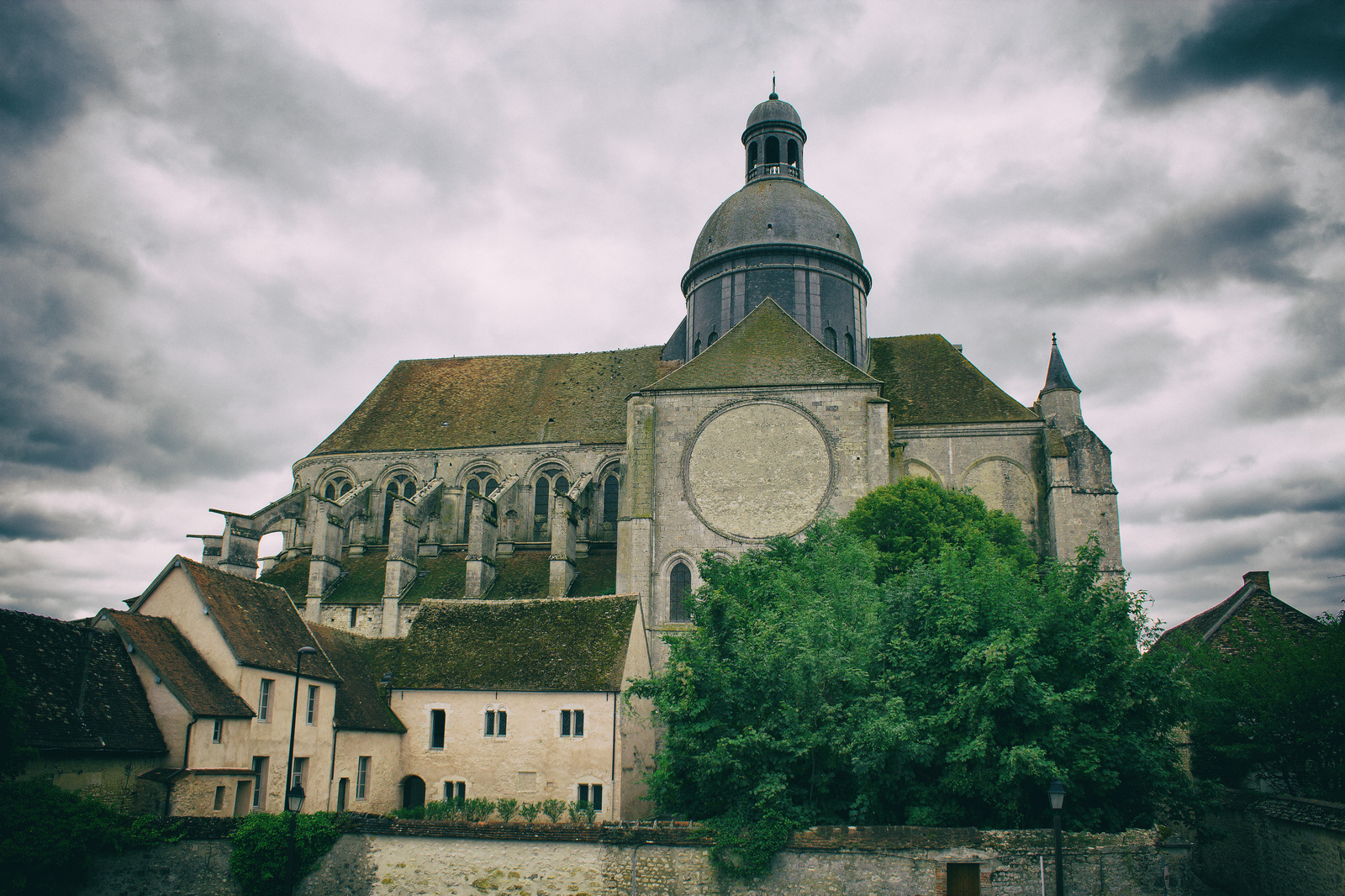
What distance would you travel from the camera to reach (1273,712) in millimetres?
21656

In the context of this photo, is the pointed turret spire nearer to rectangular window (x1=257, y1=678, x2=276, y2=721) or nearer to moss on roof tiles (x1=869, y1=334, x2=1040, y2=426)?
moss on roof tiles (x1=869, y1=334, x2=1040, y2=426)

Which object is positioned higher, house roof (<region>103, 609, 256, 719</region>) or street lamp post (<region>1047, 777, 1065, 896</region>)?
house roof (<region>103, 609, 256, 719</region>)

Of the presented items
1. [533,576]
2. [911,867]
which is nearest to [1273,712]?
[911,867]

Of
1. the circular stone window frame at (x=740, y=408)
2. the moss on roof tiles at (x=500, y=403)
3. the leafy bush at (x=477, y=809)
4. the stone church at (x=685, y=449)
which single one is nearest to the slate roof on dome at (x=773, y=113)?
the stone church at (x=685, y=449)

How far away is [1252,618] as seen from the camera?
25.8 metres

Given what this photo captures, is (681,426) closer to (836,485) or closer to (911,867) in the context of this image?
(836,485)

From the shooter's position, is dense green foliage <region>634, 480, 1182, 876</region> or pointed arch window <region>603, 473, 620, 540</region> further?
pointed arch window <region>603, 473, 620, 540</region>

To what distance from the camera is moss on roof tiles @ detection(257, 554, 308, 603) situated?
1502 inches

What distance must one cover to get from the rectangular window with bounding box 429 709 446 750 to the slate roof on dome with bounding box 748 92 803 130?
29160 mm

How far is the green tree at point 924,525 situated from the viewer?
88.4ft

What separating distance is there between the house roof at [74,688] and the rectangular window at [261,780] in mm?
2348

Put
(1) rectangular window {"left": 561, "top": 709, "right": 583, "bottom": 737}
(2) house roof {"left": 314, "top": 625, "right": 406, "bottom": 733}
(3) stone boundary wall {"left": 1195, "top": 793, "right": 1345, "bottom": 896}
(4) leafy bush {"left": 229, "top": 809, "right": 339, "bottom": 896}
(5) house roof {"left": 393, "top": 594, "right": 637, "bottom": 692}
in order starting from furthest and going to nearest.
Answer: (5) house roof {"left": 393, "top": 594, "right": 637, "bottom": 692}
(1) rectangular window {"left": 561, "top": 709, "right": 583, "bottom": 737}
(2) house roof {"left": 314, "top": 625, "right": 406, "bottom": 733}
(3) stone boundary wall {"left": 1195, "top": 793, "right": 1345, "bottom": 896}
(4) leafy bush {"left": 229, "top": 809, "right": 339, "bottom": 896}

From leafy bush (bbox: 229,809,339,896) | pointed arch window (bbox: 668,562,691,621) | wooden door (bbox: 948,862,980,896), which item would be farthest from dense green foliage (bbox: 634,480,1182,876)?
pointed arch window (bbox: 668,562,691,621)

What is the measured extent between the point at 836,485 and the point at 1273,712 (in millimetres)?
13288
